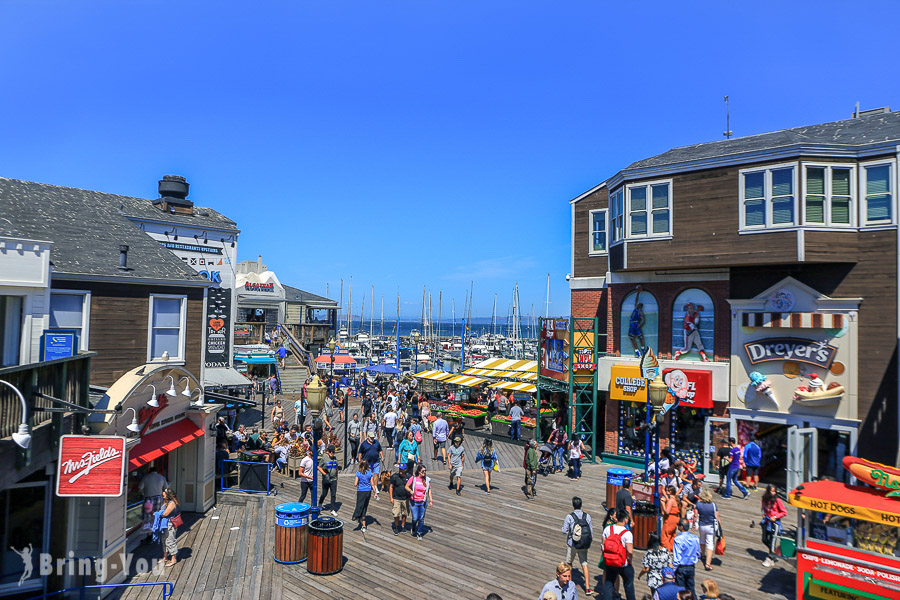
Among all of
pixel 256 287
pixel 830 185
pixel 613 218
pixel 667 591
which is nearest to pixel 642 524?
pixel 667 591

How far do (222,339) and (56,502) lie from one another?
613 inches

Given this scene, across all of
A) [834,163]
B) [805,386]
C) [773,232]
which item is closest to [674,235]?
[773,232]

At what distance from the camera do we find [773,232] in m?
19.2

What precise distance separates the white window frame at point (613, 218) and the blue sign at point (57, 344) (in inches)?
737

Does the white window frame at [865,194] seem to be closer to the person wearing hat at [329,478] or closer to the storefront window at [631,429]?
the storefront window at [631,429]

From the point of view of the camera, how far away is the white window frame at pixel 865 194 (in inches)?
717

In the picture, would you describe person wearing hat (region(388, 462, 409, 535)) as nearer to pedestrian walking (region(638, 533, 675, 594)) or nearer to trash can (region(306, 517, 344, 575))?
trash can (region(306, 517, 344, 575))

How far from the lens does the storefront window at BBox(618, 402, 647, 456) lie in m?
22.8

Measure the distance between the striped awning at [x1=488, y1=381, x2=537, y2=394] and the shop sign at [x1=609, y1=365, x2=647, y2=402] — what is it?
552 cm

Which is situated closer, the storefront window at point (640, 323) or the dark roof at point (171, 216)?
the storefront window at point (640, 323)

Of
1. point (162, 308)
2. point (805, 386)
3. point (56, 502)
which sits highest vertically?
point (162, 308)

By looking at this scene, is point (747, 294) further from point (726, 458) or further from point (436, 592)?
point (436, 592)

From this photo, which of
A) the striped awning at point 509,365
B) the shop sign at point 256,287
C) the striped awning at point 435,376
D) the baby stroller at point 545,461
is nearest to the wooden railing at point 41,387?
the baby stroller at point 545,461

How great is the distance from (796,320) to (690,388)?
431 centimetres
